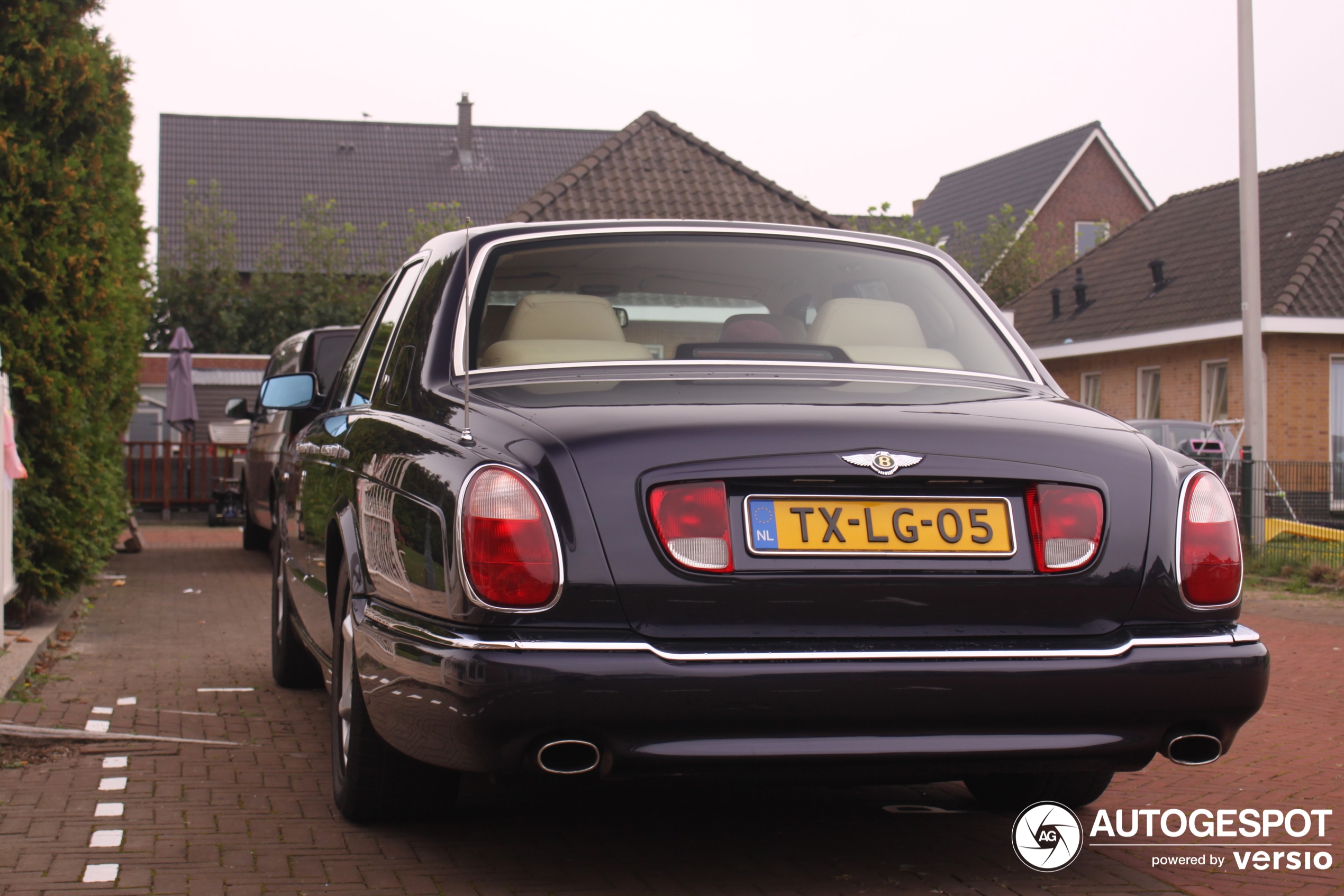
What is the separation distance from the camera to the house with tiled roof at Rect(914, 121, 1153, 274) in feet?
138

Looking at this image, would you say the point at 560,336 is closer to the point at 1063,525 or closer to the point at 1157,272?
the point at 1063,525

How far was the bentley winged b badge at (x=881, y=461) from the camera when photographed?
3215mm

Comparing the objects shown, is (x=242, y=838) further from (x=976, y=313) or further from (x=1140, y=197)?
(x=1140, y=197)

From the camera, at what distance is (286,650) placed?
662 cm

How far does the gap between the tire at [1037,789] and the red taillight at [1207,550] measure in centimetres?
95

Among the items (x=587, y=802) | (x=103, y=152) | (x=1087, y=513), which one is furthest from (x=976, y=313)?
(x=103, y=152)

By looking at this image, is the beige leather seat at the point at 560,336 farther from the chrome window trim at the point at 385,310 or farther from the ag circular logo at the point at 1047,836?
the ag circular logo at the point at 1047,836

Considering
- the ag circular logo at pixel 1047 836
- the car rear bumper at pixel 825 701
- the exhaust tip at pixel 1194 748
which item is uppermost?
the car rear bumper at pixel 825 701

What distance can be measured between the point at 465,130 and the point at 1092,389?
2505 cm

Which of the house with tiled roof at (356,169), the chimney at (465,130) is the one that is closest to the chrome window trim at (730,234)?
the house with tiled roof at (356,169)

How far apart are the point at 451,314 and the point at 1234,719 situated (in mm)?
2233

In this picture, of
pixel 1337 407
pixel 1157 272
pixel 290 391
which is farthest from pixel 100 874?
pixel 1157 272

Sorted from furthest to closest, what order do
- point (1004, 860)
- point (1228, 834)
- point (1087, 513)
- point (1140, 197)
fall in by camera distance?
point (1140, 197) < point (1228, 834) < point (1004, 860) < point (1087, 513)

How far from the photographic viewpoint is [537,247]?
439 cm
